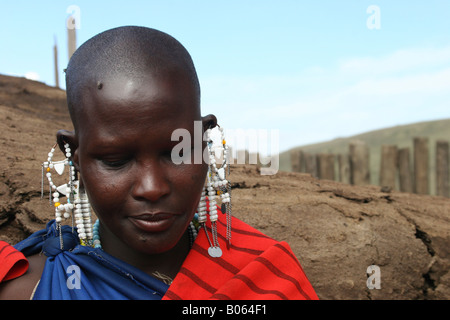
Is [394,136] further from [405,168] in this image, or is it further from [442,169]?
[405,168]

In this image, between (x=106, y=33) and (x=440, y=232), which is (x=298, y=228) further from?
(x=106, y=33)

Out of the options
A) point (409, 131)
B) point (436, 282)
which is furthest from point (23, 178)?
point (409, 131)

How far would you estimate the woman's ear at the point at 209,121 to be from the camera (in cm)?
212

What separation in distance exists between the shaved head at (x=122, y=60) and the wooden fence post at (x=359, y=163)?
8696 mm

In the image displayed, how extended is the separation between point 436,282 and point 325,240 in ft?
3.38

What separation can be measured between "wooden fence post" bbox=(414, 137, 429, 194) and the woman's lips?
9124mm

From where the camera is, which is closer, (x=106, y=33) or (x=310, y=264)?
(x=106, y=33)

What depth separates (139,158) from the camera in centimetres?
177

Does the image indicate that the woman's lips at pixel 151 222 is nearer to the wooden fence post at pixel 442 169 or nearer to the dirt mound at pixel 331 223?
the dirt mound at pixel 331 223

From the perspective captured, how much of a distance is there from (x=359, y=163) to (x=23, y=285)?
30.1 feet

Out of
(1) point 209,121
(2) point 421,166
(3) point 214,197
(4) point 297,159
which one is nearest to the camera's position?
(1) point 209,121

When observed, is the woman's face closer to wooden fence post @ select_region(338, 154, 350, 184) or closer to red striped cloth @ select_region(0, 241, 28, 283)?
red striped cloth @ select_region(0, 241, 28, 283)

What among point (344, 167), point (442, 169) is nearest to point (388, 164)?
point (344, 167)
